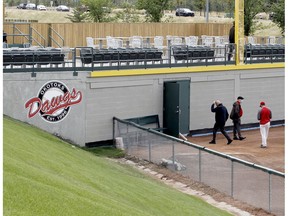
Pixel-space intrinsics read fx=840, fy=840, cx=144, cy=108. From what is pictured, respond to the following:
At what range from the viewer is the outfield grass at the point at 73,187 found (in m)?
11.6

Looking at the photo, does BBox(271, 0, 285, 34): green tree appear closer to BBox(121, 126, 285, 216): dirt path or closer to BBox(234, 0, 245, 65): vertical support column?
BBox(234, 0, 245, 65): vertical support column

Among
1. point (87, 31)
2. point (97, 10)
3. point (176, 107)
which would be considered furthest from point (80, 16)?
point (176, 107)

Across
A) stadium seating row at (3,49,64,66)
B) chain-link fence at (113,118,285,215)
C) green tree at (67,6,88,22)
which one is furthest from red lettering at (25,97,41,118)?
green tree at (67,6,88,22)

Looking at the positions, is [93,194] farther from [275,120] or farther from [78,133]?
[275,120]

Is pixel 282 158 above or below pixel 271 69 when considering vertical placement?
below

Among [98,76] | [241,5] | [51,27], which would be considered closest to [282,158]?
[98,76]

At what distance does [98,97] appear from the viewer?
26.9 meters

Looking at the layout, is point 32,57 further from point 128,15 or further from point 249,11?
point 128,15

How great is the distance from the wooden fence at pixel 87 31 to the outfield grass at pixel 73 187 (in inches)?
432

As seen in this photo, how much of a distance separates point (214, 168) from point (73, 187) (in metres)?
7.59

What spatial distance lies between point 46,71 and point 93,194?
42.7 ft

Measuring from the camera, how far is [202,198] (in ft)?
64.9

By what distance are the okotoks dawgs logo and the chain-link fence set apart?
202 centimetres

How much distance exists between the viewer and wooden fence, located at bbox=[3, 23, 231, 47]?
33.5m
